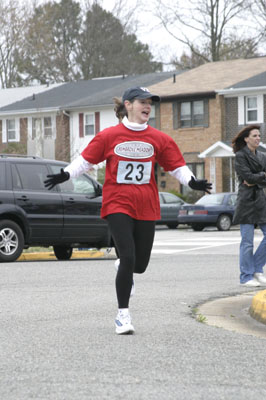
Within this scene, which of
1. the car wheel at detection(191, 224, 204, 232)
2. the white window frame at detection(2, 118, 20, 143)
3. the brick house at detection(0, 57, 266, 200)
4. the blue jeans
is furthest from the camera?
the white window frame at detection(2, 118, 20, 143)

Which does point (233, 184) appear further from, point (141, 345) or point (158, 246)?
point (141, 345)

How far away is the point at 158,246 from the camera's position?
1977 cm

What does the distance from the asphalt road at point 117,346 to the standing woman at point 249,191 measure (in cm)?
51

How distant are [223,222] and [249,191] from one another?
793 inches

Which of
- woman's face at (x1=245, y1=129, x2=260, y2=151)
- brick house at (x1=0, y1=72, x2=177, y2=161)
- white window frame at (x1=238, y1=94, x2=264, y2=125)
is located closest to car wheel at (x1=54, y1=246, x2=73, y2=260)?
woman's face at (x1=245, y1=129, x2=260, y2=151)

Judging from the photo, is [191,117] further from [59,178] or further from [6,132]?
[59,178]

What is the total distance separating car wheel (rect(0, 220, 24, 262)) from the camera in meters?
14.4

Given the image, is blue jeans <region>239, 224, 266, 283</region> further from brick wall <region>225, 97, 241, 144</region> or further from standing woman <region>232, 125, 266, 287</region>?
brick wall <region>225, 97, 241, 144</region>

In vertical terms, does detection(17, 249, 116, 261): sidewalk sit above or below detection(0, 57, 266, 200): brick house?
below

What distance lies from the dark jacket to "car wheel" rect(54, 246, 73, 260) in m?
6.36

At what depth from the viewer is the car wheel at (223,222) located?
1198 inches

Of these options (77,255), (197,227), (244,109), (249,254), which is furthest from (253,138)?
(244,109)

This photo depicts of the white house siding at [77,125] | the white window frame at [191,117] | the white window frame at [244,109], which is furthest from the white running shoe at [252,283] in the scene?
the white house siding at [77,125]

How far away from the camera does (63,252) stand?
53.8 feet
